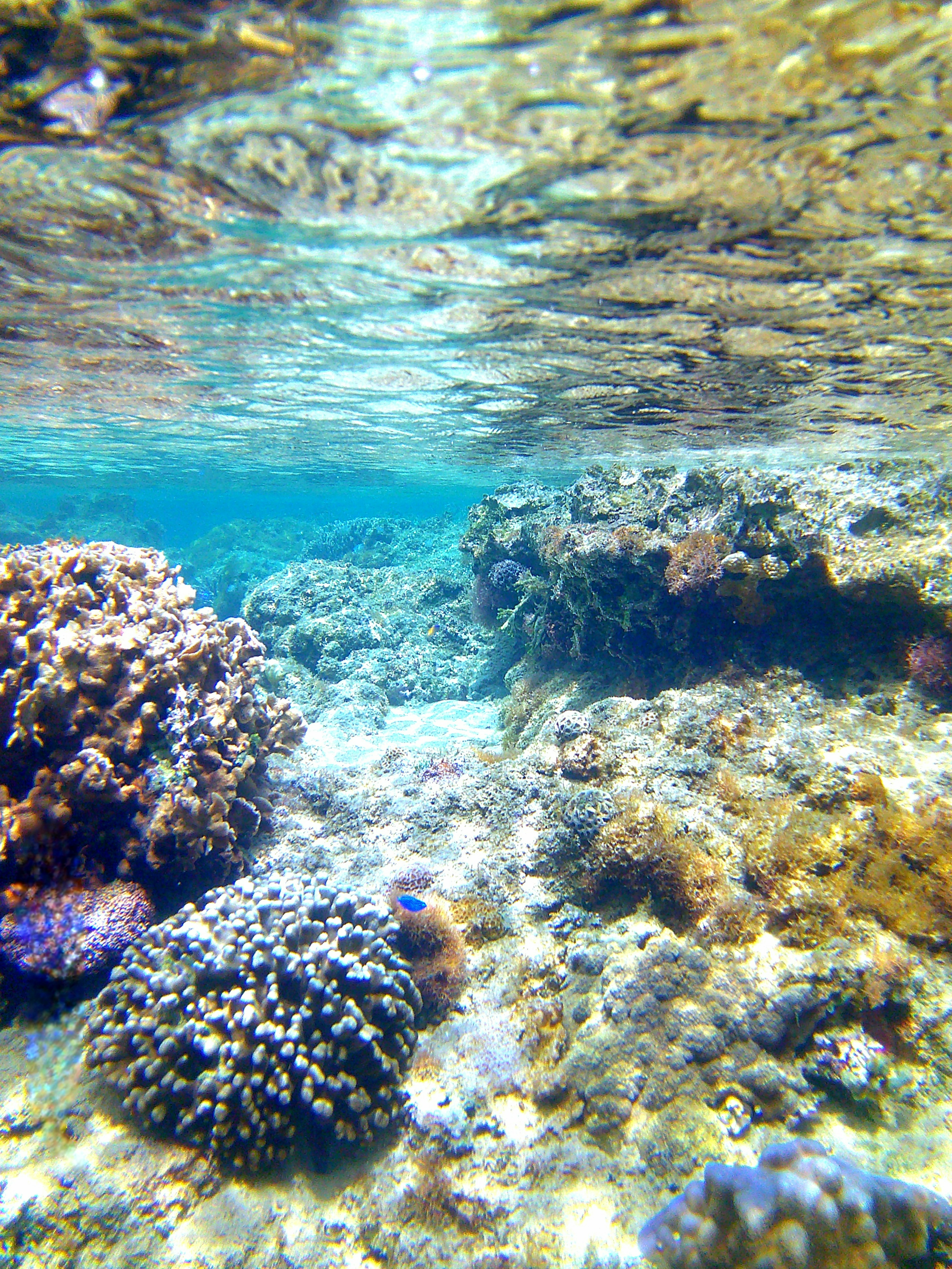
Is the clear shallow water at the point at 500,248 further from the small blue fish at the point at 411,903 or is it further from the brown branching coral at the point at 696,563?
the small blue fish at the point at 411,903

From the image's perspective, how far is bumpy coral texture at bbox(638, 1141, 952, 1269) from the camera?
3000 millimetres

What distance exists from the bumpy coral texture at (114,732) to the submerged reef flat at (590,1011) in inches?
31.6

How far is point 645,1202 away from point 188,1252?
3004 millimetres

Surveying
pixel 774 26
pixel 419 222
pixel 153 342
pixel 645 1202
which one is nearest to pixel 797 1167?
pixel 645 1202

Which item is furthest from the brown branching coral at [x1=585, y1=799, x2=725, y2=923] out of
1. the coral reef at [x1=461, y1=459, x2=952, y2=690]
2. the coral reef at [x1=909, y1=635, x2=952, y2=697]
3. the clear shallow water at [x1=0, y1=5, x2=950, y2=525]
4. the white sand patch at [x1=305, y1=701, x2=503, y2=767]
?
the clear shallow water at [x1=0, y1=5, x2=950, y2=525]

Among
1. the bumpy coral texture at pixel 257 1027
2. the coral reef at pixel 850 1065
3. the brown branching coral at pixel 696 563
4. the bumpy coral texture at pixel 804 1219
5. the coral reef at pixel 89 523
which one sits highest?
the brown branching coral at pixel 696 563

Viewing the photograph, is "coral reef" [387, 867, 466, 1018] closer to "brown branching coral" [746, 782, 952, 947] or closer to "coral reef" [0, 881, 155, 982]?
"coral reef" [0, 881, 155, 982]

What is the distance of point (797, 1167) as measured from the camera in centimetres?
327

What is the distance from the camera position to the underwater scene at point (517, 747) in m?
3.94

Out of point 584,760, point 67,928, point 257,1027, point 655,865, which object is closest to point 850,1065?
point 655,865

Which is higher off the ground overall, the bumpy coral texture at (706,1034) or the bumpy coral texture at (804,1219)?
the bumpy coral texture at (804,1219)

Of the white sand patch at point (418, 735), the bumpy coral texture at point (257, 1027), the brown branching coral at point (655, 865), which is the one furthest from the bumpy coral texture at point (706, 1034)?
the white sand patch at point (418, 735)

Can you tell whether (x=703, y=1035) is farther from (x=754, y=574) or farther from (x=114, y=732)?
(x=754, y=574)

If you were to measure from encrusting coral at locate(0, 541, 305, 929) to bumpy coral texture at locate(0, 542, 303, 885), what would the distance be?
0.04 ft
